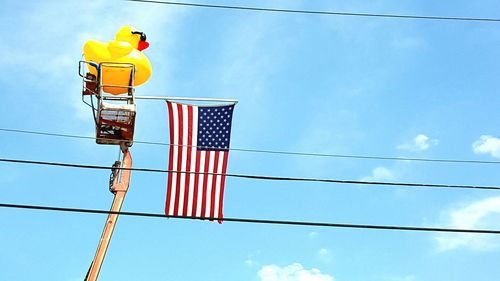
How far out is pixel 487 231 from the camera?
10.3m

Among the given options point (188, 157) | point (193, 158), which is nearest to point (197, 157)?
point (193, 158)

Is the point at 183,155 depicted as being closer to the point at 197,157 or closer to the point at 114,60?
the point at 197,157

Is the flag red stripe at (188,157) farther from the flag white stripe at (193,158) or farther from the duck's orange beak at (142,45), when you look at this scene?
the duck's orange beak at (142,45)

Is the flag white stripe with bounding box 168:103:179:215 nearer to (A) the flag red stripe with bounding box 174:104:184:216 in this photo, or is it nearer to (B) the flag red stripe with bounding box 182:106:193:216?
(A) the flag red stripe with bounding box 174:104:184:216

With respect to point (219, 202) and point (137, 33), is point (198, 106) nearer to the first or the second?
point (219, 202)

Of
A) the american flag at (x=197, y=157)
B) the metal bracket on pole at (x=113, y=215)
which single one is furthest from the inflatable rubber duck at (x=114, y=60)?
the american flag at (x=197, y=157)

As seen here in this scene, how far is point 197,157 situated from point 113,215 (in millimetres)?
4711

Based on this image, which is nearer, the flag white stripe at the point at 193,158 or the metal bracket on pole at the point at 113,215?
the flag white stripe at the point at 193,158

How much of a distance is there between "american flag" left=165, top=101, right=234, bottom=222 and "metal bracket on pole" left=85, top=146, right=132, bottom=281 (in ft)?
10.6

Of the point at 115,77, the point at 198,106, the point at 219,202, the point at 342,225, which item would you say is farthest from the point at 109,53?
the point at 342,225

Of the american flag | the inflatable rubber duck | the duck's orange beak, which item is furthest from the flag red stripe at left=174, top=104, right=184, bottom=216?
the duck's orange beak

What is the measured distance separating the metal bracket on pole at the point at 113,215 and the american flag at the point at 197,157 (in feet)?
10.6

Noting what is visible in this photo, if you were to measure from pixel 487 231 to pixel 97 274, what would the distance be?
10690mm

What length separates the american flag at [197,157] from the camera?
1417 cm
